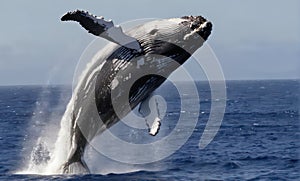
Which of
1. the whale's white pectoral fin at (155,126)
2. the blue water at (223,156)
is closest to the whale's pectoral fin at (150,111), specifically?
the whale's white pectoral fin at (155,126)

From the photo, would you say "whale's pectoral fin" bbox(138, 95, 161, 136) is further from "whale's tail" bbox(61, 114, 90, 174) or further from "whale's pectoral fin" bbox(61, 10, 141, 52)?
"whale's tail" bbox(61, 114, 90, 174)

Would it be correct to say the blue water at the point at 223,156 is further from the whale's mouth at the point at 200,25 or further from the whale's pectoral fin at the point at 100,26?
the whale's mouth at the point at 200,25

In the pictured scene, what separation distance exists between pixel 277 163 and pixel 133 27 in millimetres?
12382

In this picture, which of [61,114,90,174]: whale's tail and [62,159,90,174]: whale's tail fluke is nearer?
[61,114,90,174]: whale's tail

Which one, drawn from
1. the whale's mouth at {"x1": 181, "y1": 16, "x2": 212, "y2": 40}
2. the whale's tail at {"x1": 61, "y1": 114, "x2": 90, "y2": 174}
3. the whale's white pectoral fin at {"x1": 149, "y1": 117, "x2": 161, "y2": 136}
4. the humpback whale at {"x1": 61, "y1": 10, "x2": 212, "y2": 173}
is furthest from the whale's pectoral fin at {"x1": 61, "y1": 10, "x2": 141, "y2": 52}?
the whale's tail at {"x1": 61, "y1": 114, "x2": 90, "y2": 174}

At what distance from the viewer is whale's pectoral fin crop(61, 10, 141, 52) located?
12.7 m

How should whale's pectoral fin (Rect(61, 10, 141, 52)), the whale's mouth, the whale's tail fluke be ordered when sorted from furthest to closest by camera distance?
the whale's tail fluke
the whale's mouth
whale's pectoral fin (Rect(61, 10, 141, 52))

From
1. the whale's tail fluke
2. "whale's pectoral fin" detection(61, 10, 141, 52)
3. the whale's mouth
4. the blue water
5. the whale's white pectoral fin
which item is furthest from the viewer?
the blue water

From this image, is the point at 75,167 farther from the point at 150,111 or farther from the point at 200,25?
the point at 200,25

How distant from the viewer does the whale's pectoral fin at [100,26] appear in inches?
500

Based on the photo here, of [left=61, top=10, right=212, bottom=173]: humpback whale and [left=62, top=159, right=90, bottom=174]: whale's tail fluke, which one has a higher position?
[left=61, top=10, right=212, bottom=173]: humpback whale

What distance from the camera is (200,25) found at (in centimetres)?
1315

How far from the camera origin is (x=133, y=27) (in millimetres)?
13898

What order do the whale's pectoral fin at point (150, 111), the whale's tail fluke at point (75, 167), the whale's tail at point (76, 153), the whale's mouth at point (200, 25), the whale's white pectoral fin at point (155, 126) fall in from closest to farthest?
the whale's mouth at point (200, 25)
the whale's white pectoral fin at point (155, 126)
the whale's pectoral fin at point (150, 111)
the whale's tail at point (76, 153)
the whale's tail fluke at point (75, 167)
